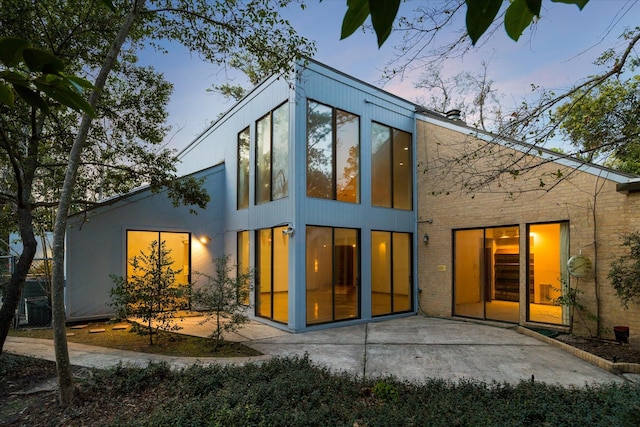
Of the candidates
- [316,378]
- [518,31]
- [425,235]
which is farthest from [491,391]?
[425,235]

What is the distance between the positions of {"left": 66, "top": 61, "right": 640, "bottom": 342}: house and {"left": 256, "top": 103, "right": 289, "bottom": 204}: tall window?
0.05 meters

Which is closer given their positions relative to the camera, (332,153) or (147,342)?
(147,342)

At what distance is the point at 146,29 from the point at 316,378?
6570 mm

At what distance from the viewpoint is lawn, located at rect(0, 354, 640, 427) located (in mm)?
3588

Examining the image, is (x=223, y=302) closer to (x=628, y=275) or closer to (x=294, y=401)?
(x=294, y=401)

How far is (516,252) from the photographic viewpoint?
9.19 m

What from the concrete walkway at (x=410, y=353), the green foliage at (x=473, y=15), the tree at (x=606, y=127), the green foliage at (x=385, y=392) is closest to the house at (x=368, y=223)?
the concrete walkway at (x=410, y=353)

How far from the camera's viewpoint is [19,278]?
229 inches

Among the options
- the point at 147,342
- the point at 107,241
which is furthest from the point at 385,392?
the point at 107,241

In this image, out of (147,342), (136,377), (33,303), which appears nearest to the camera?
(136,377)

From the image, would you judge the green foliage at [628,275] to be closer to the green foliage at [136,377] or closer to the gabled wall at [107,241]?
the green foliage at [136,377]

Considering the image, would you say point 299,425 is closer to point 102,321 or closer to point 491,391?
point 491,391

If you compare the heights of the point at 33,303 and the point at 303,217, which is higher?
the point at 303,217

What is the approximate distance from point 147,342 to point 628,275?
909 centimetres
